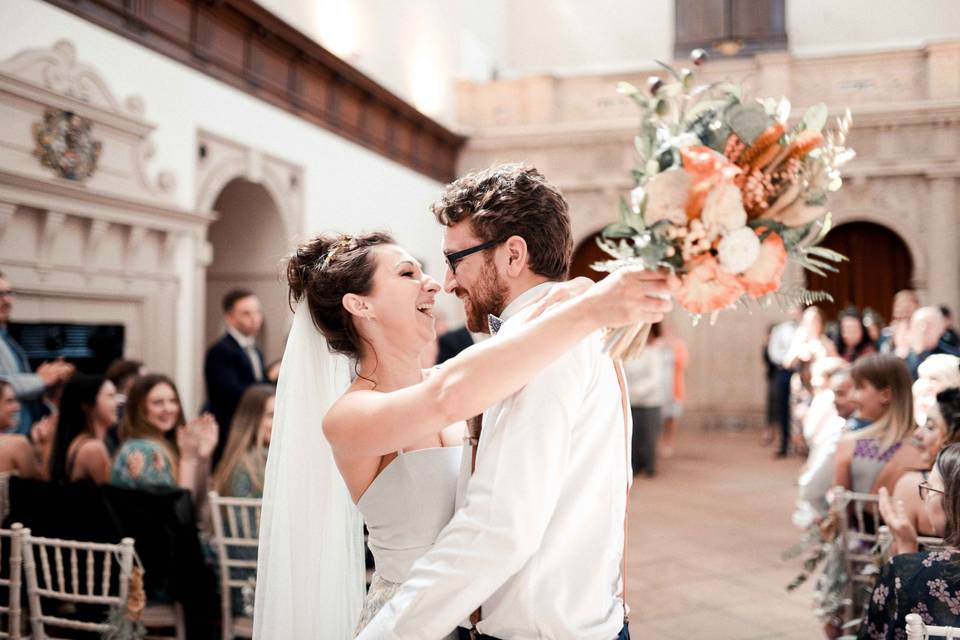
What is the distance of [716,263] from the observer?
1201 millimetres

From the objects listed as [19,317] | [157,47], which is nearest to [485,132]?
[157,47]

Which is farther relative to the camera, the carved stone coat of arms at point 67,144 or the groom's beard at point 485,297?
the carved stone coat of arms at point 67,144

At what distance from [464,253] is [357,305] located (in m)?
0.35

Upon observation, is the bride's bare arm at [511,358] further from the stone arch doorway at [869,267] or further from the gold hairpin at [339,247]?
the stone arch doorway at [869,267]

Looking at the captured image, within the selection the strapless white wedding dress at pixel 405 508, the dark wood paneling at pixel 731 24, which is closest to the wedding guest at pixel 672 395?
the dark wood paneling at pixel 731 24

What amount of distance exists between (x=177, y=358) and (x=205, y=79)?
252 cm

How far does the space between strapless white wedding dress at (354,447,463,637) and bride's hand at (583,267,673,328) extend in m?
0.66

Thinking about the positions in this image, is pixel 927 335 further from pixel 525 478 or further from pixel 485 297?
pixel 525 478

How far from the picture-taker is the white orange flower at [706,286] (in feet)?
3.94

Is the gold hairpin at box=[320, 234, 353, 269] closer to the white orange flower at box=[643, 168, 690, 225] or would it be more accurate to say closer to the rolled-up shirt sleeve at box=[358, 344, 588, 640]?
the rolled-up shirt sleeve at box=[358, 344, 588, 640]

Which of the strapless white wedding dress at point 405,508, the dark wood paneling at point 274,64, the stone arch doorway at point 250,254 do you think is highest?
the dark wood paneling at point 274,64

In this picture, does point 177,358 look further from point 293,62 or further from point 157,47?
point 293,62

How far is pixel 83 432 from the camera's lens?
154 inches

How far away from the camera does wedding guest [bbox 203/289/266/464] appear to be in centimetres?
568
